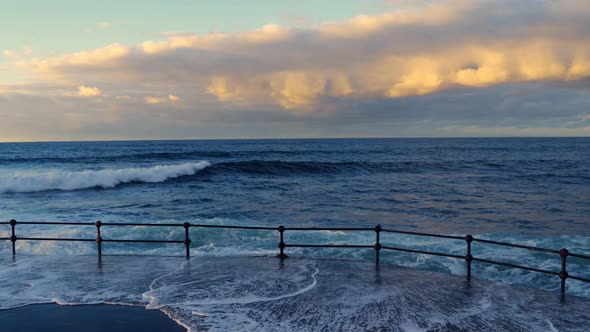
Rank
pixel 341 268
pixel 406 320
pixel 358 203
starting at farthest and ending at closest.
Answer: pixel 358 203
pixel 341 268
pixel 406 320

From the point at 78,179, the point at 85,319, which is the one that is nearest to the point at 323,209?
the point at 85,319

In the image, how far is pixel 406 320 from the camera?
647cm

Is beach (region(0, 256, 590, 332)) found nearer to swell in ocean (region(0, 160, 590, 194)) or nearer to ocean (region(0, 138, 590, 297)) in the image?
ocean (region(0, 138, 590, 297))

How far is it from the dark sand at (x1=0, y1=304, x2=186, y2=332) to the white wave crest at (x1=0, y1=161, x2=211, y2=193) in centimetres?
3126

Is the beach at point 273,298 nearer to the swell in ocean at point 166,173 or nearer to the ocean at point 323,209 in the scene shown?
the ocean at point 323,209

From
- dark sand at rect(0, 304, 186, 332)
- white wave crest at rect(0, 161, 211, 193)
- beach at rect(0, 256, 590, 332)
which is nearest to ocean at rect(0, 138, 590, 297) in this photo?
white wave crest at rect(0, 161, 211, 193)

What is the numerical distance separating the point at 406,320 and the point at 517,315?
183cm

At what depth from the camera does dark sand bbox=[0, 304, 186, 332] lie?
6223mm

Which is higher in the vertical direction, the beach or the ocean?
the beach

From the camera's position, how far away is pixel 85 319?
656 cm

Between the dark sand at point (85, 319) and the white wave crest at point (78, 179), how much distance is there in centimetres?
3126

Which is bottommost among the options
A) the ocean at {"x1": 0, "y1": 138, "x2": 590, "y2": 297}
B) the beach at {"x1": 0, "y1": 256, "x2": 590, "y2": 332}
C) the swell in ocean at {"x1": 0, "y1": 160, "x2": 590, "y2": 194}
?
the ocean at {"x1": 0, "y1": 138, "x2": 590, "y2": 297}

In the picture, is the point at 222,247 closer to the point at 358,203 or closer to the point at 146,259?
the point at 146,259

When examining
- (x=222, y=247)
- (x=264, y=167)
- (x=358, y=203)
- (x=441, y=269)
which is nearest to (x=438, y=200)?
(x=358, y=203)
